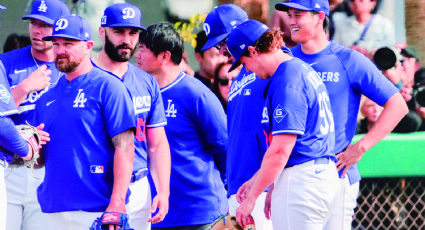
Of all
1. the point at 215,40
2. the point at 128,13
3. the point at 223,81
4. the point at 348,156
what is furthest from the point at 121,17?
the point at 223,81

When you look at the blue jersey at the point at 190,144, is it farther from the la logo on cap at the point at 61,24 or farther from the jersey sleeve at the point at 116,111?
the la logo on cap at the point at 61,24

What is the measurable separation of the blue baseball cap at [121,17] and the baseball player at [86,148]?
0.58 metres

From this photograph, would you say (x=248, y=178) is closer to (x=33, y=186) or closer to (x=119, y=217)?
(x=119, y=217)

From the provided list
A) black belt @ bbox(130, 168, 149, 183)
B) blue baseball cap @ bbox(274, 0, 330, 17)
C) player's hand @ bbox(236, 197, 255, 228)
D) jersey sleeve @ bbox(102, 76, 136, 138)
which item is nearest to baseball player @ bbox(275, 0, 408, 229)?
blue baseball cap @ bbox(274, 0, 330, 17)

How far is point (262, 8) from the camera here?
7.66 m

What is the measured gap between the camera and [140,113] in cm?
494

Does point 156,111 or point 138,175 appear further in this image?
point 156,111

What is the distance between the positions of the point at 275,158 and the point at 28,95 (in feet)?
6.77

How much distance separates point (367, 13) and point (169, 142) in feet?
9.84

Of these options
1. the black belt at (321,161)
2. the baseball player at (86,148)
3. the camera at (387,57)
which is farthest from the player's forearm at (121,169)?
the camera at (387,57)

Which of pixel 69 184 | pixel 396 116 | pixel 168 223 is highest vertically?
pixel 69 184

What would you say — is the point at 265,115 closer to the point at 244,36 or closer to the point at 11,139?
the point at 244,36

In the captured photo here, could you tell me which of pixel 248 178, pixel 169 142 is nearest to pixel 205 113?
pixel 169 142

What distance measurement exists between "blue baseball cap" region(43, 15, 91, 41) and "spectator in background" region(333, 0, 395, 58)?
3.40 metres
